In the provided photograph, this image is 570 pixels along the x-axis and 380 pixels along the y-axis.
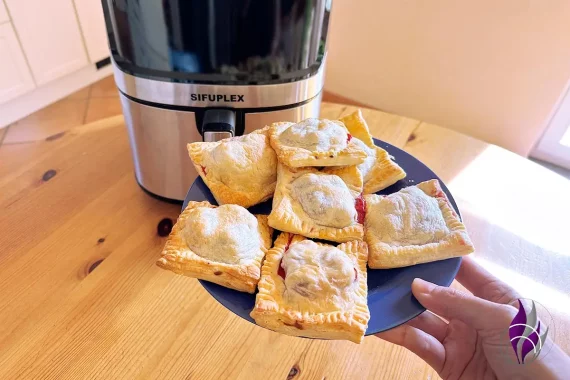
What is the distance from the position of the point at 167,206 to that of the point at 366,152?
0.43m

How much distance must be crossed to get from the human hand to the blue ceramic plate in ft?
0.07

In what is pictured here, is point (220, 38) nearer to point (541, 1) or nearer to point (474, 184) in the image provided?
point (474, 184)

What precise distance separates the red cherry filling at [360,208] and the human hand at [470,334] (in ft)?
0.39

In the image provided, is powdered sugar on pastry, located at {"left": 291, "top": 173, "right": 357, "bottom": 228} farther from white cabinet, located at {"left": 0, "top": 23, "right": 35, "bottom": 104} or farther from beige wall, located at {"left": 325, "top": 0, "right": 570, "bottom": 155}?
white cabinet, located at {"left": 0, "top": 23, "right": 35, "bottom": 104}

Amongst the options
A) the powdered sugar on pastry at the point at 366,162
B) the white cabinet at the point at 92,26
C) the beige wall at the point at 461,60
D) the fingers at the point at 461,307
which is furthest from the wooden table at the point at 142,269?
the white cabinet at the point at 92,26

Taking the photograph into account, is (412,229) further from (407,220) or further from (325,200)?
(325,200)

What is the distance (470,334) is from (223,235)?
16.0 inches

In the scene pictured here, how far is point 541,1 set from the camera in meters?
1.28

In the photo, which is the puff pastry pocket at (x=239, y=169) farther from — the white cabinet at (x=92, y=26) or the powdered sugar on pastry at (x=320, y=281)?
the white cabinet at (x=92, y=26)

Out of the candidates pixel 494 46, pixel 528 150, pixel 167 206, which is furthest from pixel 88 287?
pixel 528 150

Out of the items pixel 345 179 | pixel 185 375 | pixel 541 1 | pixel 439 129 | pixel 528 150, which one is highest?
pixel 541 1

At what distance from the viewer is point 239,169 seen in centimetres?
60

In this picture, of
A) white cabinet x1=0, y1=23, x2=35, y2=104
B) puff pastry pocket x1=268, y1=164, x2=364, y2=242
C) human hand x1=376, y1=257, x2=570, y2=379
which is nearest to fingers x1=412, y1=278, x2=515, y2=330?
human hand x1=376, y1=257, x2=570, y2=379

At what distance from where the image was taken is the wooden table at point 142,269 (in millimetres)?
613
